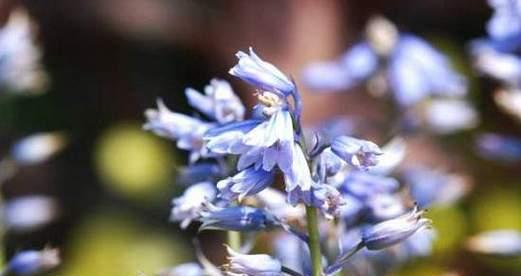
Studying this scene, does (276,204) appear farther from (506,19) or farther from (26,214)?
(26,214)

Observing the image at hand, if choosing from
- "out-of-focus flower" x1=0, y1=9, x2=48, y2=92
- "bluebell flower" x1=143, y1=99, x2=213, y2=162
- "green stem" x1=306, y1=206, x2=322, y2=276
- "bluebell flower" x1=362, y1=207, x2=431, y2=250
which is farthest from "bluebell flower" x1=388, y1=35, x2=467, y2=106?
"green stem" x1=306, y1=206, x2=322, y2=276

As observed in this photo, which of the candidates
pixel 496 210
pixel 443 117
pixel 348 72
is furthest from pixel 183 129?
pixel 496 210

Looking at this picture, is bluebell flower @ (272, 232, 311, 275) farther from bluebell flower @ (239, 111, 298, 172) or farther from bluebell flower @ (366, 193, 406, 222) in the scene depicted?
bluebell flower @ (239, 111, 298, 172)

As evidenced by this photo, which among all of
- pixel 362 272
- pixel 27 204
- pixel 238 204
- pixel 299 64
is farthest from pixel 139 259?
pixel 238 204

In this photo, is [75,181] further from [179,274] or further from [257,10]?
[179,274]

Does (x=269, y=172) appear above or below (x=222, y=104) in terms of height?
below
